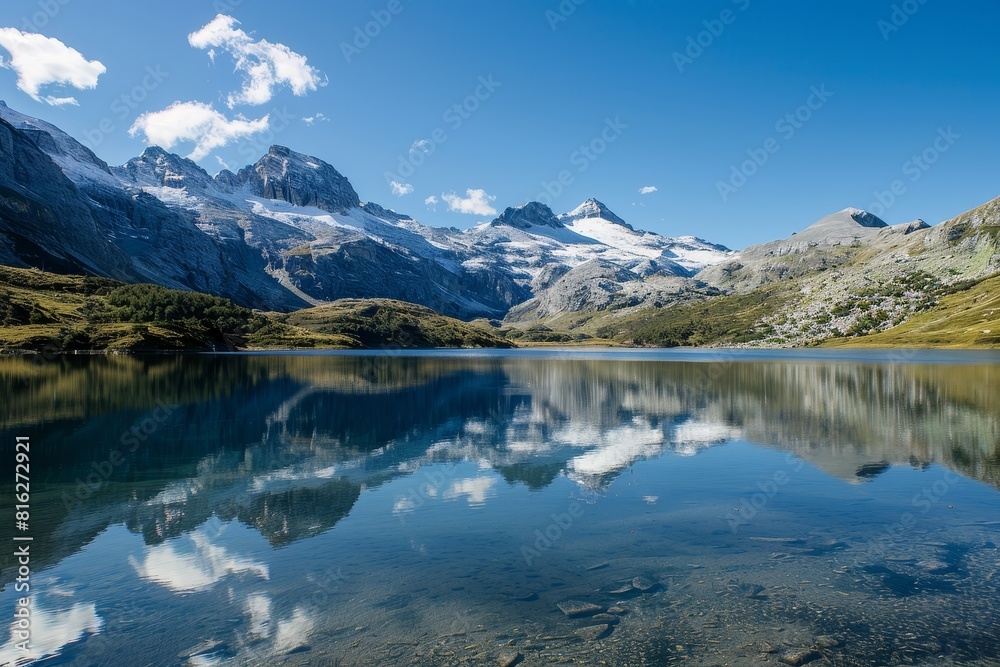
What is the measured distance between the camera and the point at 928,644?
45.8 feet

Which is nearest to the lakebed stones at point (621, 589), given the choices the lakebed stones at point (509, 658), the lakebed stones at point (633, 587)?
the lakebed stones at point (633, 587)

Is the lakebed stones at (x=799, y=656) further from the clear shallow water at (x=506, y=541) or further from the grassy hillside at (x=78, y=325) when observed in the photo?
the grassy hillside at (x=78, y=325)

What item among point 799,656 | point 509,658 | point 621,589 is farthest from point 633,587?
point 509,658

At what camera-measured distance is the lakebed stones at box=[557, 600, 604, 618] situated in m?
15.6

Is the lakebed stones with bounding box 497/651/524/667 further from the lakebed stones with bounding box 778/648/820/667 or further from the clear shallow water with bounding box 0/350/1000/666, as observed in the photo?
the lakebed stones with bounding box 778/648/820/667

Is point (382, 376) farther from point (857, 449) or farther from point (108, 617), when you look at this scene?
point (108, 617)

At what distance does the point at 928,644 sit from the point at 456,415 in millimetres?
47218

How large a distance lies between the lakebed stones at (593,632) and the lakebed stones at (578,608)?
Result: 690mm

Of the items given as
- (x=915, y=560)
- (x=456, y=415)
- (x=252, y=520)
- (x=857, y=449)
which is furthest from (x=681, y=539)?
(x=456, y=415)

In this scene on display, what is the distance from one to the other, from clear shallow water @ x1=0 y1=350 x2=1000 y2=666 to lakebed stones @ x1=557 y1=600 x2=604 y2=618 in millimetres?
218

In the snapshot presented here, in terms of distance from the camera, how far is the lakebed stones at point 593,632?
564 inches

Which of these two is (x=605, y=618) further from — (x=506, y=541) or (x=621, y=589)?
(x=506, y=541)

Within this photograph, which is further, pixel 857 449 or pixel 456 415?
pixel 456 415

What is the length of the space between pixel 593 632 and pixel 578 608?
4.54 ft
